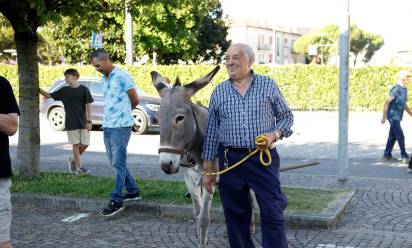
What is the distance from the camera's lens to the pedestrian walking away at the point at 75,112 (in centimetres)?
1023

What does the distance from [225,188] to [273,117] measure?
2.45 ft

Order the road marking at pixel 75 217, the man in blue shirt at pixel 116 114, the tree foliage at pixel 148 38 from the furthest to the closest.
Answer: the tree foliage at pixel 148 38 < the road marking at pixel 75 217 < the man in blue shirt at pixel 116 114

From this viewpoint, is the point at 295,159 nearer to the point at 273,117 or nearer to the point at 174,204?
the point at 174,204

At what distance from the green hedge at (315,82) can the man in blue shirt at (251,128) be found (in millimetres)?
21830

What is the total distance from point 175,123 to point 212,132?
337 millimetres

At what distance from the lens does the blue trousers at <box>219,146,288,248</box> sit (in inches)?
177

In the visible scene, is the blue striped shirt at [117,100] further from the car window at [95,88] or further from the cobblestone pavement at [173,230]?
the car window at [95,88]

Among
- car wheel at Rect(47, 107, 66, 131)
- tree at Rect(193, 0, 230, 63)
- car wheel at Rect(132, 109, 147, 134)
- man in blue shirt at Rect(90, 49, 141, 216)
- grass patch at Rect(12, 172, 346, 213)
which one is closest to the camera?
man in blue shirt at Rect(90, 49, 141, 216)

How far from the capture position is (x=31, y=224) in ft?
23.5

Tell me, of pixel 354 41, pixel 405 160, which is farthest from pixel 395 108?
pixel 354 41

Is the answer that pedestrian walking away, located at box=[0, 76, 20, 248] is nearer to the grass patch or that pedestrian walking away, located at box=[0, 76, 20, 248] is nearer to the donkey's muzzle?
the donkey's muzzle

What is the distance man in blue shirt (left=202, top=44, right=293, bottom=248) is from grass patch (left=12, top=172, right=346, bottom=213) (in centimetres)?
258

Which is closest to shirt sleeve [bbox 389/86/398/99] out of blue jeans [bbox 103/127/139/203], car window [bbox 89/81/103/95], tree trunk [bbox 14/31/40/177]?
blue jeans [bbox 103/127/139/203]

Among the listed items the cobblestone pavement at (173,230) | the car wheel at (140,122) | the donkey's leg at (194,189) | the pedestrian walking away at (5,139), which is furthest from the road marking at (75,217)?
the car wheel at (140,122)
